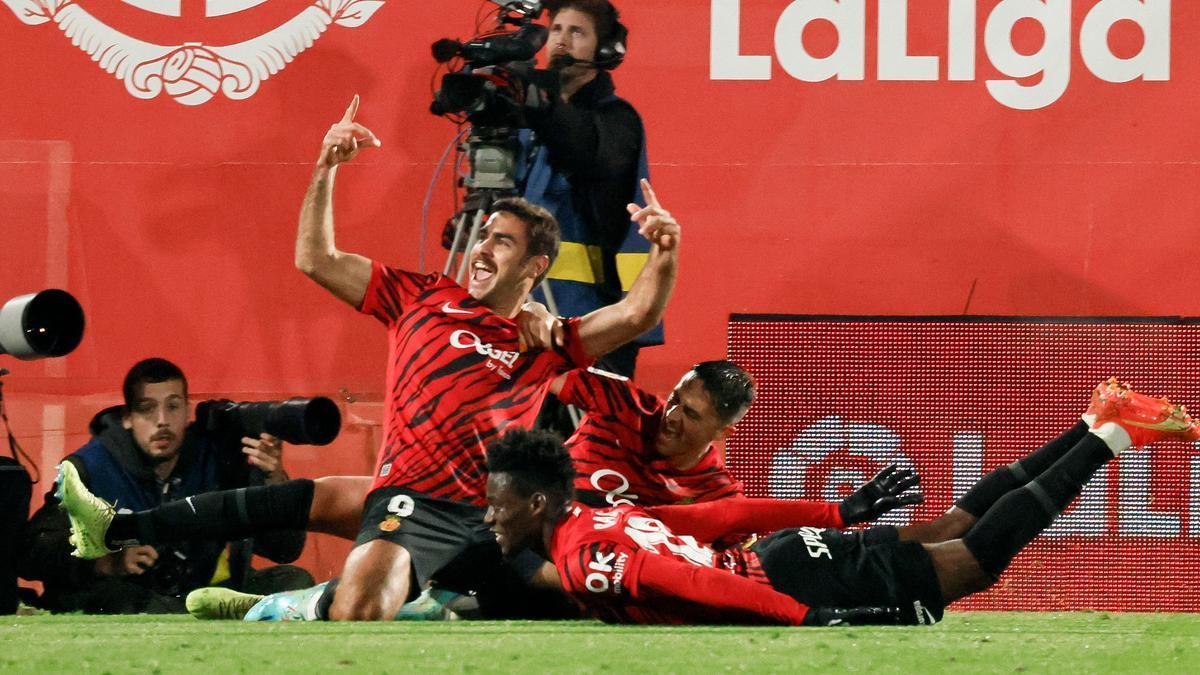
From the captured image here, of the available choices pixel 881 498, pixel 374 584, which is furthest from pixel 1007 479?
pixel 374 584

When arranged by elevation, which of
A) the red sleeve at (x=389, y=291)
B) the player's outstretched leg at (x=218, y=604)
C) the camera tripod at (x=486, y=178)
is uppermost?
the camera tripod at (x=486, y=178)

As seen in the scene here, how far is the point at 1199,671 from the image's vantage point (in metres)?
3.27

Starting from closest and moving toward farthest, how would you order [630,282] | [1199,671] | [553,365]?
[1199,671] < [553,365] < [630,282]

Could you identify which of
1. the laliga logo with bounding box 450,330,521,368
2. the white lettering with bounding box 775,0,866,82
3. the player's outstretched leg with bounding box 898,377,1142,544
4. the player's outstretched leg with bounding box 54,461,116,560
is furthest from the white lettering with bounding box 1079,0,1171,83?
the player's outstretched leg with bounding box 54,461,116,560

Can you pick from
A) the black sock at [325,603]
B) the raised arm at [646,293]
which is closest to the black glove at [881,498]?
the raised arm at [646,293]

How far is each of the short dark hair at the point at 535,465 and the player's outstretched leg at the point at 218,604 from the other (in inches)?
41.2

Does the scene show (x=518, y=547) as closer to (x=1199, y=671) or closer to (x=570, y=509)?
(x=570, y=509)

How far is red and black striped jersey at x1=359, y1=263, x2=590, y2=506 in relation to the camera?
455cm

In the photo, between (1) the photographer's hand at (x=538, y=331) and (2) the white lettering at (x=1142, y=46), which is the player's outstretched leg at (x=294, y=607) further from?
(2) the white lettering at (x=1142, y=46)

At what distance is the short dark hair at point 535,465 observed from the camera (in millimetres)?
4023

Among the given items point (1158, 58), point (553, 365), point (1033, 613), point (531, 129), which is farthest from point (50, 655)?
point (1158, 58)

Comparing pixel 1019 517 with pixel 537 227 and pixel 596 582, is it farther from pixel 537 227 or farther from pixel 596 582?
pixel 537 227

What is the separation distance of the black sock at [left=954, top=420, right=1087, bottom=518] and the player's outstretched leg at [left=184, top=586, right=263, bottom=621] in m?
2.16

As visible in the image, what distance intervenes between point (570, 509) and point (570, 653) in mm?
678
